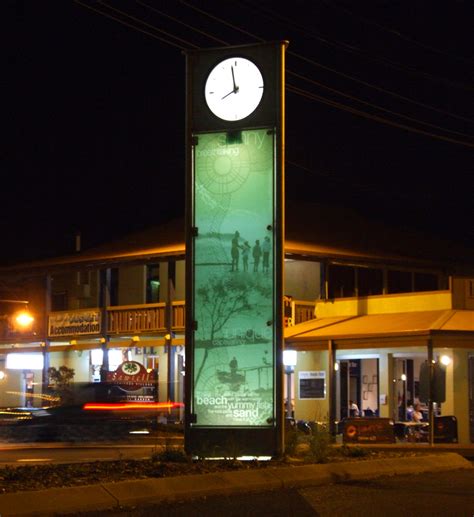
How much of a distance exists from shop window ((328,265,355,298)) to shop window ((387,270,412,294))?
1402mm

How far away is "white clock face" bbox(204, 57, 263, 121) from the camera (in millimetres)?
15008

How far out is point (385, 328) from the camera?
86.0ft

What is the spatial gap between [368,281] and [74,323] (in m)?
11.9

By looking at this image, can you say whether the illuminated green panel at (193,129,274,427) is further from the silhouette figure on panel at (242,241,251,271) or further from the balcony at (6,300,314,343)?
the balcony at (6,300,314,343)

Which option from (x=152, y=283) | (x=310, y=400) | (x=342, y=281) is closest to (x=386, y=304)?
(x=310, y=400)

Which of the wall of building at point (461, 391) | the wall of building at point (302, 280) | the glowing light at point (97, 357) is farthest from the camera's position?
the glowing light at point (97, 357)

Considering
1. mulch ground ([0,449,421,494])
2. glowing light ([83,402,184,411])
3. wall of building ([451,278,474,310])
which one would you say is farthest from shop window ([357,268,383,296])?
mulch ground ([0,449,421,494])

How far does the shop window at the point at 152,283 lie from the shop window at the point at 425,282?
10.6 metres

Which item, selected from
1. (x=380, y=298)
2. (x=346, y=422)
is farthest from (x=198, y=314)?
(x=380, y=298)

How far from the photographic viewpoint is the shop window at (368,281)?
118 ft

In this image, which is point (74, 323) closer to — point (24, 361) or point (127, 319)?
point (127, 319)

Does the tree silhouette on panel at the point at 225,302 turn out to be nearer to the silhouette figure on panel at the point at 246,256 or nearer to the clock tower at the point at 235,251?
the clock tower at the point at 235,251

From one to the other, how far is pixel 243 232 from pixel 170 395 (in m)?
18.9

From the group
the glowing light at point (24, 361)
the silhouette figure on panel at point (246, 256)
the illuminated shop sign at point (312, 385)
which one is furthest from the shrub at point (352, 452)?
the glowing light at point (24, 361)
